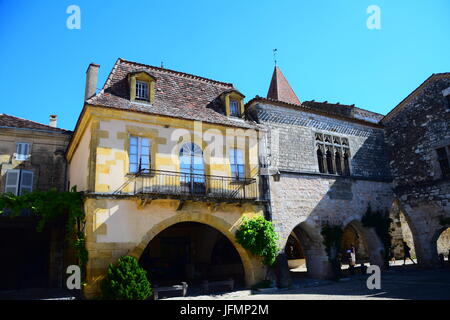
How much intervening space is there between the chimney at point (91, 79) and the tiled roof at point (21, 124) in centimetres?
268

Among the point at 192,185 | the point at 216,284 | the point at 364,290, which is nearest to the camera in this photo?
the point at 364,290

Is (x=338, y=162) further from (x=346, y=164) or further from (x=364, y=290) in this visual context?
(x=364, y=290)

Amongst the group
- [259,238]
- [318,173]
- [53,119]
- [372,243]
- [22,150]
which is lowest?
[372,243]

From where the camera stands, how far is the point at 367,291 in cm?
1119

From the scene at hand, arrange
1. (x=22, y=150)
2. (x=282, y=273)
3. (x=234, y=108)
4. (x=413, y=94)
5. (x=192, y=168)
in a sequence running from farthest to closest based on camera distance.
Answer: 1. (x=413, y=94)
2. (x=22, y=150)
3. (x=234, y=108)
4. (x=282, y=273)
5. (x=192, y=168)

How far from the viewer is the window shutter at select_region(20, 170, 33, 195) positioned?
1502 cm

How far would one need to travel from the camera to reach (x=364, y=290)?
452 inches

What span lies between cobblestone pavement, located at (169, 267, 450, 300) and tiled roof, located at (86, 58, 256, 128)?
6.22m

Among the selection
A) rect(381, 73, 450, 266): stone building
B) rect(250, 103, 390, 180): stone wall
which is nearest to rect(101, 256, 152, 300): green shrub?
rect(250, 103, 390, 180): stone wall

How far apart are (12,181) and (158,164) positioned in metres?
7.48

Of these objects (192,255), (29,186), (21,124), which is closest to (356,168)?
(192,255)

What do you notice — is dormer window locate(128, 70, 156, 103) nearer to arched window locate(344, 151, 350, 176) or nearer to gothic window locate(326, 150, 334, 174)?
gothic window locate(326, 150, 334, 174)

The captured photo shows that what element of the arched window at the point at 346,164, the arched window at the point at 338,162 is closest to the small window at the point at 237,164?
the arched window at the point at 338,162

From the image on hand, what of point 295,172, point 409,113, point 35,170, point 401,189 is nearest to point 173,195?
point 295,172
